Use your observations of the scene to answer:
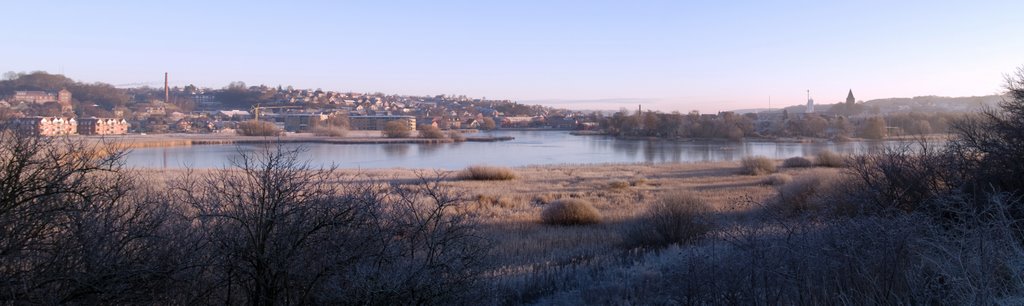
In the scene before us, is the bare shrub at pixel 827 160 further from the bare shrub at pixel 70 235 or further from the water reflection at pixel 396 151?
the bare shrub at pixel 70 235

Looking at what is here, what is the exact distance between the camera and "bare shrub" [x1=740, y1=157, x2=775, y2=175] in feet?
91.9

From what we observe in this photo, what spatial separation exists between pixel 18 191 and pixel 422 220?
254 cm

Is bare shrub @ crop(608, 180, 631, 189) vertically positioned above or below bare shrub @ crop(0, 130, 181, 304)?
below

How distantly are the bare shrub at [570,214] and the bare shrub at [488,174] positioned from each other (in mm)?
12433

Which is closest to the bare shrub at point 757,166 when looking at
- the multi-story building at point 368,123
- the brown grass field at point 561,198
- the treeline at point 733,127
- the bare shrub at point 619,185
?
the brown grass field at point 561,198

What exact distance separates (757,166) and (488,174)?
1150cm

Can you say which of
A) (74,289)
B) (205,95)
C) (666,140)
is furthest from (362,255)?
(205,95)

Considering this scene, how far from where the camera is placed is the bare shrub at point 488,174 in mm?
26719

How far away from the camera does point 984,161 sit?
9016 millimetres

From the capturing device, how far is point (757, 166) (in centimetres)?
2852

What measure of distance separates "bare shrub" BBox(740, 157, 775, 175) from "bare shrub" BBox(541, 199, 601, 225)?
51.8ft

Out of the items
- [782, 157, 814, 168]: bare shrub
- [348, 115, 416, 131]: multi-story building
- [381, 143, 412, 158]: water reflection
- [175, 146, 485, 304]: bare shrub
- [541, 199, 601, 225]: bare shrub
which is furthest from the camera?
[348, 115, 416, 131]: multi-story building

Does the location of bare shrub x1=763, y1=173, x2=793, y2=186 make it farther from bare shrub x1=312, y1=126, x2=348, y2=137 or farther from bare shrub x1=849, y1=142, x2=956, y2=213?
bare shrub x1=312, y1=126, x2=348, y2=137

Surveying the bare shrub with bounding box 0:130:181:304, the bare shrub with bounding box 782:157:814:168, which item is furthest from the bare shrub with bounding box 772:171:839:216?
the bare shrub with bounding box 782:157:814:168
